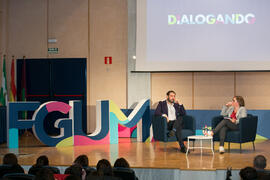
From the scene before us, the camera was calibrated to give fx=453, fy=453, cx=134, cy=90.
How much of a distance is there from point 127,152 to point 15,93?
12.3ft

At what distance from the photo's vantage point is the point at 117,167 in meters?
4.48

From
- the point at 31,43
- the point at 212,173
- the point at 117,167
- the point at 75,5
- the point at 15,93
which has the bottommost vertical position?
the point at 212,173

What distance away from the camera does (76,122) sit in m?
8.95

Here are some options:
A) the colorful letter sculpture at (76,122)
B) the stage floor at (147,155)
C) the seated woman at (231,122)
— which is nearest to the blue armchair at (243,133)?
the seated woman at (231,122)

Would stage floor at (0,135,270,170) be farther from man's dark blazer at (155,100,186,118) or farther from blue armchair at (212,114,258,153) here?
man's dark blazer at (155,100,186,118)

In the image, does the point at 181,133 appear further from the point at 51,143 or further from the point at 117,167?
the point at 117,167

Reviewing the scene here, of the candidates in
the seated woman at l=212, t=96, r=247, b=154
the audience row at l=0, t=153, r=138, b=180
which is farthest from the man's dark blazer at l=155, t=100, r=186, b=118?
the audience row at l=0, t=153, r=138, b=180

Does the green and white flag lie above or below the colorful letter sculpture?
above

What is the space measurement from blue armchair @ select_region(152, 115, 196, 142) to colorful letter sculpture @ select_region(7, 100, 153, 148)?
1131 mm

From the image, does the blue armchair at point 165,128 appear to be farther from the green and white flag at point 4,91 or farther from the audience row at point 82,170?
the green and white flag at point 4,91

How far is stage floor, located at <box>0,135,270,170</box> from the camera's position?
6.63 metres

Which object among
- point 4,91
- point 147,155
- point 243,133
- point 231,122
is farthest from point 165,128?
Answer: point 4,91

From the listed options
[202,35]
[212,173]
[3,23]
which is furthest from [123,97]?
[212,173]

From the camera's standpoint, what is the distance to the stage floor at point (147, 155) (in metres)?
6.63
